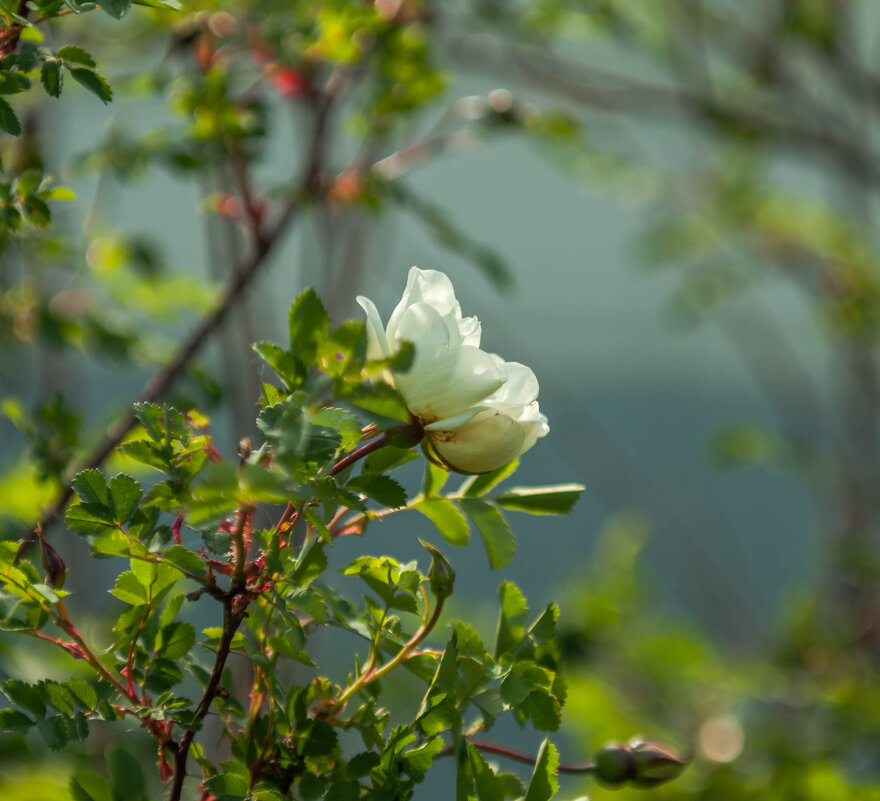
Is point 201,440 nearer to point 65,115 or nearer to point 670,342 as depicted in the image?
point 65,115

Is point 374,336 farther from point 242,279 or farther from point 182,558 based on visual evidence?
point 242,279

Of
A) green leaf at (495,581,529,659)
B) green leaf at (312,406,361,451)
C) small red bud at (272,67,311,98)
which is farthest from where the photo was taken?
small red bud at (272,67,311,98)

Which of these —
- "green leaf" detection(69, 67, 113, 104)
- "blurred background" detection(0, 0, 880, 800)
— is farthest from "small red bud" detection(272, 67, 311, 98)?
"green leaf" detection(69, 67, 113, 104)

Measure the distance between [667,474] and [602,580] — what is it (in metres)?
2.91

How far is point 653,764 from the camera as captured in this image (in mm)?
425

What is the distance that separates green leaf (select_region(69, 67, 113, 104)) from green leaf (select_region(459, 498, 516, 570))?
21cm

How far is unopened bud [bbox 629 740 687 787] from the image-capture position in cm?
43

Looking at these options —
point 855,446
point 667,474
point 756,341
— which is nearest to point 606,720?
point 855,446

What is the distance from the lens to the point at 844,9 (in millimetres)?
1868

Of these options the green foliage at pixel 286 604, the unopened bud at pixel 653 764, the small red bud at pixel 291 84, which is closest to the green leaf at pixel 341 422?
the green foliage at pixel 286 604

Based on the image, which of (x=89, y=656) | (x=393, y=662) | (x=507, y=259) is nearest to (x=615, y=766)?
(x=393, y=662)

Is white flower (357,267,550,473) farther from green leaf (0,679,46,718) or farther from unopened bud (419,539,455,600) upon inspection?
green leaf (0,679,46,718)

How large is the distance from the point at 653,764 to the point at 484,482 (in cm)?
14

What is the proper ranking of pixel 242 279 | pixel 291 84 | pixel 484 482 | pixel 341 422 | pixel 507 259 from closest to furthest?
pixel 341 422 < pixel 484 482 < pixel 242 279 < pixel 291 84 < pixel 507 259
